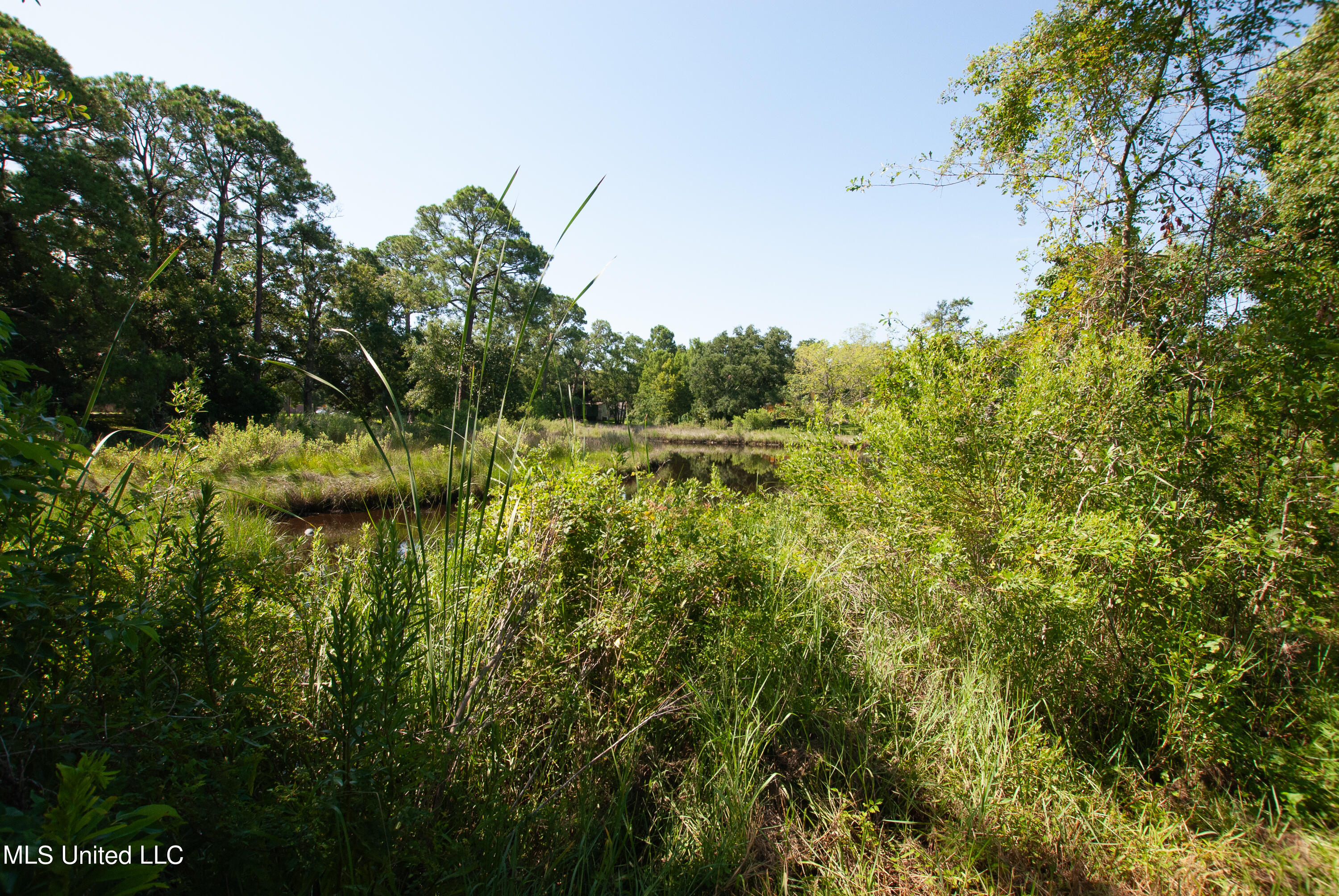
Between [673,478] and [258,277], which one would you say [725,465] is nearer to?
[673,478]

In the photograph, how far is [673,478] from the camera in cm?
466

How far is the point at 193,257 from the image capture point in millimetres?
19156

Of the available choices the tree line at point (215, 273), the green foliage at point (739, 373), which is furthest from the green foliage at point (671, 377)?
the tree line at point (215, 273)

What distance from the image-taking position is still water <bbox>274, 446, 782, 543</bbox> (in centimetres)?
347

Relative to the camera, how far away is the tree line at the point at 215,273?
38.1 feet

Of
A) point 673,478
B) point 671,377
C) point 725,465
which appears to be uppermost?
point 671,377

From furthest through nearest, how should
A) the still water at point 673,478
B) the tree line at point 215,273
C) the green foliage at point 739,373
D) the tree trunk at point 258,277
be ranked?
1. the green foliage at point 739,373
2. the tree trunk at point 258,277
3. the tree line at point 215,273
4. the still water at point 673,478

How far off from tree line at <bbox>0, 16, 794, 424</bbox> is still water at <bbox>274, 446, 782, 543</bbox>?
81 cm

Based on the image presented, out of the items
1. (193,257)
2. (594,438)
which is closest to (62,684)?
(594,438)

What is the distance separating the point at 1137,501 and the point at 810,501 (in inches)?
87.9

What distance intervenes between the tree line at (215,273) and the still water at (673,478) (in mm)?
806

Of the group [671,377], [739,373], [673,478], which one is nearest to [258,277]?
[673,478]

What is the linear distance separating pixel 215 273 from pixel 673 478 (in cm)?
2286

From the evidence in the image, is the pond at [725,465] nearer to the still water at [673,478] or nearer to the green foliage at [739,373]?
the still water at [673,478]
